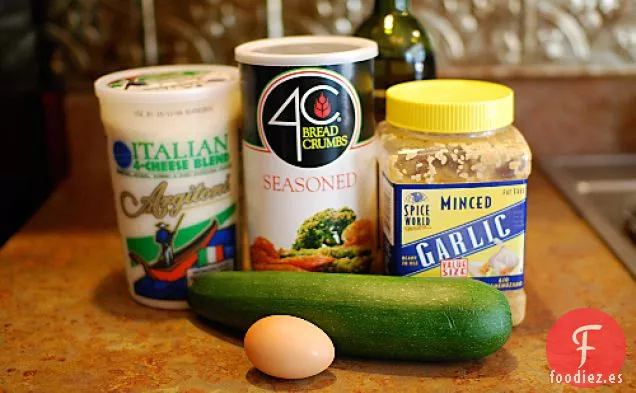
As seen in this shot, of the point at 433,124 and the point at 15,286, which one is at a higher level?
the point at 433,124

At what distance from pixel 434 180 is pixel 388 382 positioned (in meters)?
0.19

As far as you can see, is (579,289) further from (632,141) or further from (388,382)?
(632,141)

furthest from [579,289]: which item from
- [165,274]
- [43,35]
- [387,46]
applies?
[43,35]

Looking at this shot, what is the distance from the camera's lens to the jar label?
0.73m

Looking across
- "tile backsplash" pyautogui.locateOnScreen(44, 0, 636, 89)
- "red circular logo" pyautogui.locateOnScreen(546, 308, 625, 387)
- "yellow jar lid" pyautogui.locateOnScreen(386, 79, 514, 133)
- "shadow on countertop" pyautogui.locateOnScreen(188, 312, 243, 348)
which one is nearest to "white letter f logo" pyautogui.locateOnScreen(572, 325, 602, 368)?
"red circular logo" pyautogui.locateOnScreen(546, 308, 625, 387)

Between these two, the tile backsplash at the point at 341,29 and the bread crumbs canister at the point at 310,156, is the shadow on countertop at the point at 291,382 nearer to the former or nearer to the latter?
the bread crumbs canister at the point at 310,156

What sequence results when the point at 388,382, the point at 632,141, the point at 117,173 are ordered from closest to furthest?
the point at 388,382 < the point at 117,173 < the point at 632,141

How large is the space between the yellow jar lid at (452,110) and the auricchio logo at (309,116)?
44 mm

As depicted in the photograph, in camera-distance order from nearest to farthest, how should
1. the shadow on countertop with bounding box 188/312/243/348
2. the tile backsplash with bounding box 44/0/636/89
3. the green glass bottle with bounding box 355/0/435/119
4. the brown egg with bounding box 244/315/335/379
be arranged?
the brown egg with bounding box 244/315/335/379
the shadow on countertop with bounding box 188/312/243/348
the green glass bottle with bounding box 355/0/435/119
the tile backsplash with bounding box 44/0/636/89

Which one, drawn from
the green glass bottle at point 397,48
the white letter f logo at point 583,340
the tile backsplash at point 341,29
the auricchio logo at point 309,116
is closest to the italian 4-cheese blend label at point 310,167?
the auricchio logo at point 309,116

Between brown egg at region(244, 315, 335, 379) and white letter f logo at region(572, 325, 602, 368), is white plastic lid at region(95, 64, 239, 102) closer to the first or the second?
brown egg at region(244, 315, 335, 379)

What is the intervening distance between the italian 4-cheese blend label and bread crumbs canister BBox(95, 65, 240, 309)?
0.03 meters

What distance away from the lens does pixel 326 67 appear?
735 millimetres

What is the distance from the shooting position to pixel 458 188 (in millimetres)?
728
